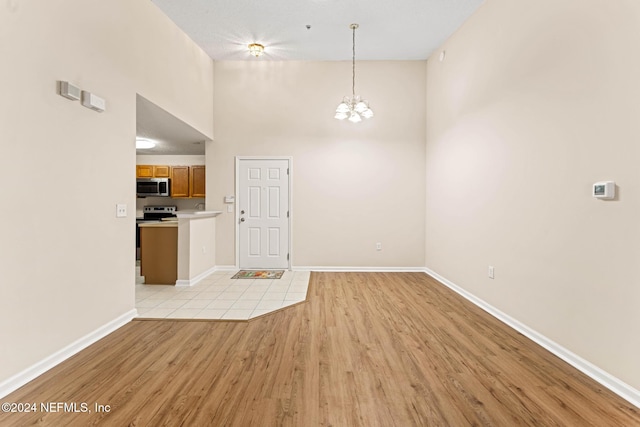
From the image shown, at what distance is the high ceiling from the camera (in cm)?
375

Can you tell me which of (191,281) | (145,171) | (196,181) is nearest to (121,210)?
(191,281)

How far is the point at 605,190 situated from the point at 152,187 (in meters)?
7.70

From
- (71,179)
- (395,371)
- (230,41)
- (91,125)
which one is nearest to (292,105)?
(230,41)

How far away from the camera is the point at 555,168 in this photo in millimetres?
2494

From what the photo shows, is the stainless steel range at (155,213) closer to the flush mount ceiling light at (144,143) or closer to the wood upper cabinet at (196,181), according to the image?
the wood upper cabinet at (196,181)

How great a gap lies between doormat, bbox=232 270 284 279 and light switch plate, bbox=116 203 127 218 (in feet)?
7.60

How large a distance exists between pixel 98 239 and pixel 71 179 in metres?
0.59

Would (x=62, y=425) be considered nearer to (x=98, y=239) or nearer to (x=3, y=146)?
(x=98, y=239)

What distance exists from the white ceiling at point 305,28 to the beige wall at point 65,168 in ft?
2.09

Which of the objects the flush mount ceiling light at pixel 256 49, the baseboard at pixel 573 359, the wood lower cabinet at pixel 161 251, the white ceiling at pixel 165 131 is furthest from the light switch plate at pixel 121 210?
the baseboard at pixel 573 359

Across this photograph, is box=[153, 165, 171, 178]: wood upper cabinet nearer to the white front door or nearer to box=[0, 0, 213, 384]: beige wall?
the white front door

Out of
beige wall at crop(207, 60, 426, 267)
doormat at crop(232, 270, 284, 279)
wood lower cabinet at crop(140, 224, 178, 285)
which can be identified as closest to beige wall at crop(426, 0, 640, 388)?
beige wall at crop(207, 60, 426, 267)

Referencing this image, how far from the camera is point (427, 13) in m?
3.92

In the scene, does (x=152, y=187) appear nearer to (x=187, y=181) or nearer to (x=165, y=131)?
(x=187, y=181)
